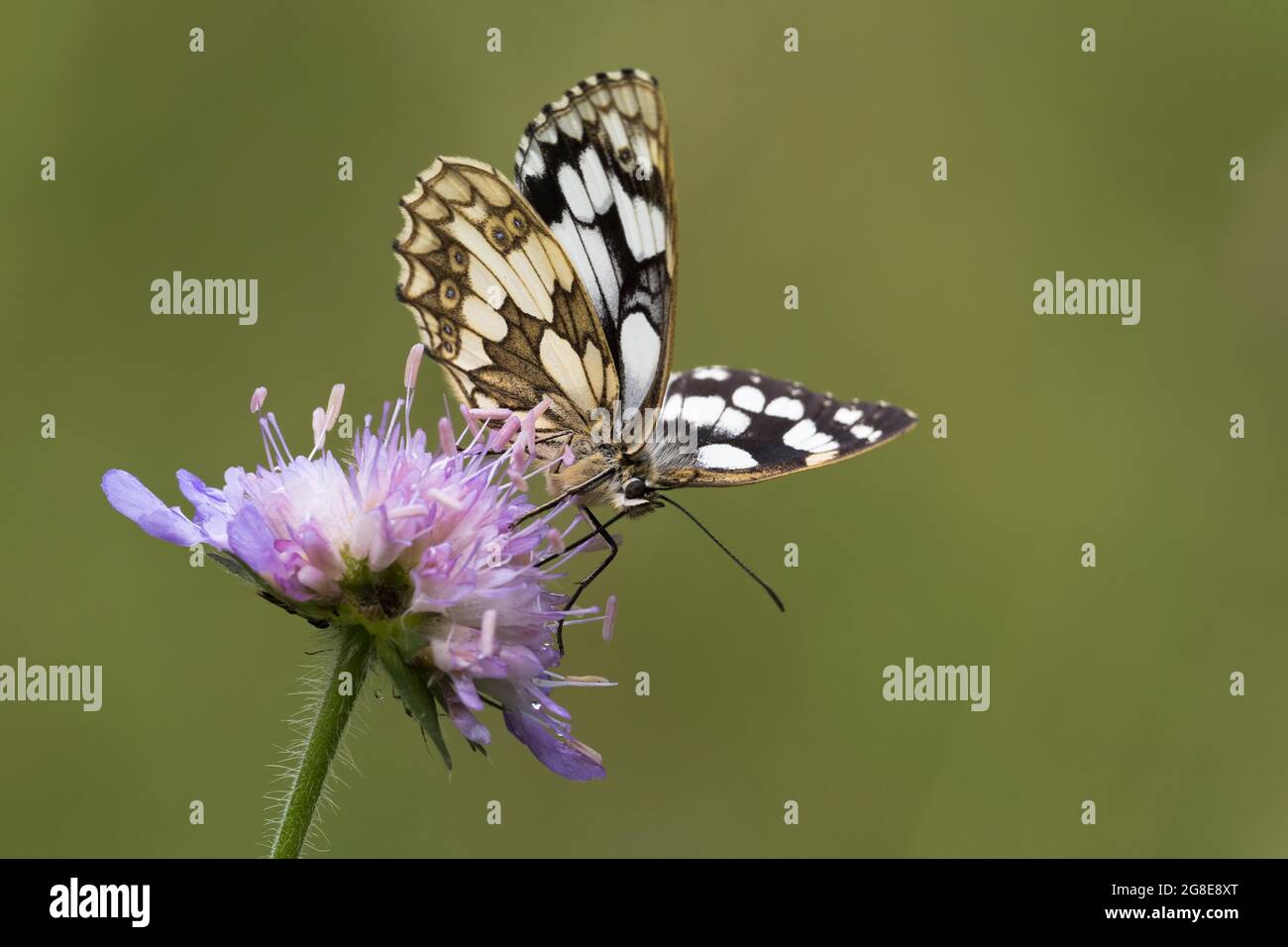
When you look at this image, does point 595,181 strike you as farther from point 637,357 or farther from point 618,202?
point 637,357

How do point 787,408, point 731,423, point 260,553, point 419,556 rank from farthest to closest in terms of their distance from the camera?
point 787,408, point 731,423, point 419,556, point 260,553

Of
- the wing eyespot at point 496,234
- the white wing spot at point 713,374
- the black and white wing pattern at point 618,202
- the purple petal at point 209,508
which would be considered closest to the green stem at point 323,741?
the purple petal at point 209,508

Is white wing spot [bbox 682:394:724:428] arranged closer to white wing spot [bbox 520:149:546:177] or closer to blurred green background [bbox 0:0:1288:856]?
white wing spot [bbox 520:149:546:177]

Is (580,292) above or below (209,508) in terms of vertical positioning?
above

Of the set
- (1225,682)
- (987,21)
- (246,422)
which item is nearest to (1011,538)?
(1225,682)

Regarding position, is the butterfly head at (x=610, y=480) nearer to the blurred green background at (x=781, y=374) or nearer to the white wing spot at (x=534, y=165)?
the white wing spot at (x=534, y=165)

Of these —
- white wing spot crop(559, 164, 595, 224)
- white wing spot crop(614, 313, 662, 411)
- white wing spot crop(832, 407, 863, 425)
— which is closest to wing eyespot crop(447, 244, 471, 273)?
white wing spot crop(559, 164, 595, 224)

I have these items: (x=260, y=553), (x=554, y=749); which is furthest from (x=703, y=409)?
(x=260, y=553)
